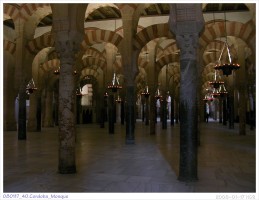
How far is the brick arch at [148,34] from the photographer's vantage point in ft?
26.3

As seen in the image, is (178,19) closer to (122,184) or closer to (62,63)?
(62,63)

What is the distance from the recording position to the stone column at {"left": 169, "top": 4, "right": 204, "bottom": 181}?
12.3ft

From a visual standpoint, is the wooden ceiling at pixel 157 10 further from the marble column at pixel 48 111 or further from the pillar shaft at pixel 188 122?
the pillar shaft at pixel 188 122

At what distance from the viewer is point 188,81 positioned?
12.3 feet

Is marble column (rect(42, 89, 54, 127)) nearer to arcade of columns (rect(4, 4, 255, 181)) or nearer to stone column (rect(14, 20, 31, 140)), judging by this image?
arcade of columns (rect(4, 4, 255, 181))

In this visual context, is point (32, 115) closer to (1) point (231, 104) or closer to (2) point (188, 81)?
(1) point (231, 104)

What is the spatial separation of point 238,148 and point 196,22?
380 cm

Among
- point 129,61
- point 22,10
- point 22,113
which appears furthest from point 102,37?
point 22,113

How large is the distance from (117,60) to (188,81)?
35.6 feet

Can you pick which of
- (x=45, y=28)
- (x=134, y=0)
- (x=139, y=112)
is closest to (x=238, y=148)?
(x=134, y=0)

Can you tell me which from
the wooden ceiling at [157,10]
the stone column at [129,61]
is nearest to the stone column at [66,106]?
the stone column at [129,61]

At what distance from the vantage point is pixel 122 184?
3.54 meters

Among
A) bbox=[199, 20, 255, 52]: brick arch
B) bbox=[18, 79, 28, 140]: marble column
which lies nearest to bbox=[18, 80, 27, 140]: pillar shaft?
bbox=[18, 79, 28, 140]: marble column

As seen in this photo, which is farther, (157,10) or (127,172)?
(157,10)
